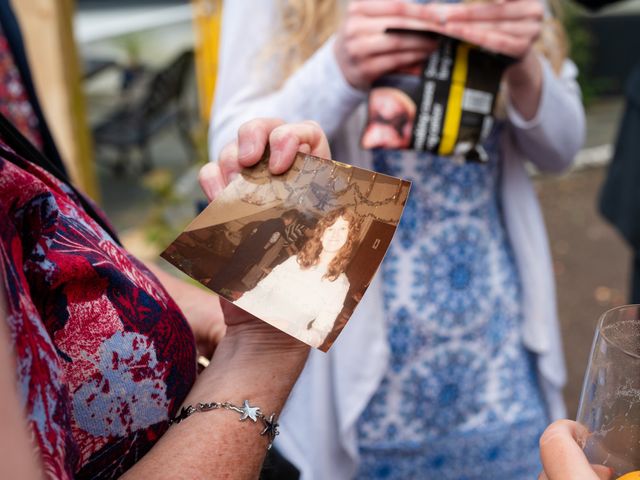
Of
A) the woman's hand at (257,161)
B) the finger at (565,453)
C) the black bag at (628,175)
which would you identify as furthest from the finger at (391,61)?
the black bag at (628,175)

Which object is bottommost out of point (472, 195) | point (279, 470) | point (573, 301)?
point (573, 301)

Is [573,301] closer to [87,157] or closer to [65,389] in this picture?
[87,157]

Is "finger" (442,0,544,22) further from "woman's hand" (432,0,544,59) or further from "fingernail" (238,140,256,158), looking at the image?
"fingernail" (238,140,256,158)

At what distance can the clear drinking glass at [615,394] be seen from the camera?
69cm

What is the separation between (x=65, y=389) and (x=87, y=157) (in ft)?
10.0

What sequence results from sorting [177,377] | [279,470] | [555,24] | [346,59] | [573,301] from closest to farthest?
[177,377]
[279,470]
[346,59]
[555,24]
[573,301]

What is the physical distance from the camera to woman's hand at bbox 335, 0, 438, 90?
1.38 meters

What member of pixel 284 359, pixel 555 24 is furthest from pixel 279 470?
pixel 555 24

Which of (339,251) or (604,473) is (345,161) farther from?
(604,473)

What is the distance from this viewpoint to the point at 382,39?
1389 mm

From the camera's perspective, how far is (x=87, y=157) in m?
3.51

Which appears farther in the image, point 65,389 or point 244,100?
point 244,100

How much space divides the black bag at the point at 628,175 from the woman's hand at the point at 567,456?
2.08 meters

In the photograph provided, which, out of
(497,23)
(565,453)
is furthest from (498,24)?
(565,453)
